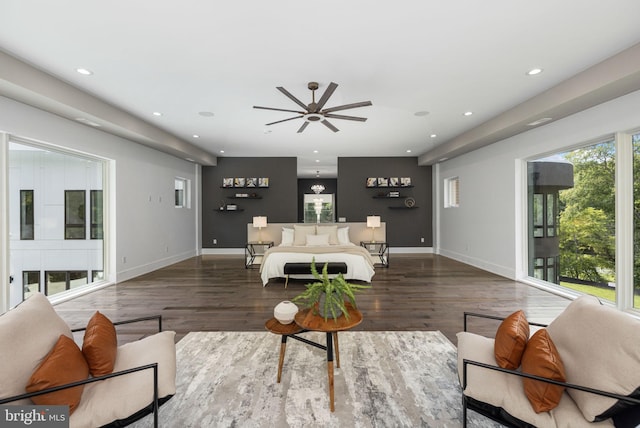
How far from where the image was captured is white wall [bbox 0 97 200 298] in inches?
143

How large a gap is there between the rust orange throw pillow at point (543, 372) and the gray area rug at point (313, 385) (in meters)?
0.51

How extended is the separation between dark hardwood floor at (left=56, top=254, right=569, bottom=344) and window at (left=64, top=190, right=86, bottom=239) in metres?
0.97

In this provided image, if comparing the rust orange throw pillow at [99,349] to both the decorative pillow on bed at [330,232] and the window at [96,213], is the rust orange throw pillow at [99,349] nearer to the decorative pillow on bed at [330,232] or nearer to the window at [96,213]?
the window at [96,213]

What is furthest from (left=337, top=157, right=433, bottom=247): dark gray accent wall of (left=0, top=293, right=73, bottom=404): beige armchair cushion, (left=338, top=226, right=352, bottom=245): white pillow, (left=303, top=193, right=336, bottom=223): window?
(left=0, top=293, right=73, bottom=404): beige armchair cushion

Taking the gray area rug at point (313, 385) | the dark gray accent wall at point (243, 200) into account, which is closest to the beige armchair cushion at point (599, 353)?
the gray area rug at point (313, 385)

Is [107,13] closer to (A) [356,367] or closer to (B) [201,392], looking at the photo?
(B) [201,392]

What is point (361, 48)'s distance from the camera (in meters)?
2.78

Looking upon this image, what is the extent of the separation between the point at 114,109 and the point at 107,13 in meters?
2.45

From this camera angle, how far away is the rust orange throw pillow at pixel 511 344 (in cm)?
154

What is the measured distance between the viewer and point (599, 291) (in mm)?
3834

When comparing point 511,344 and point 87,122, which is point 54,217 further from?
point 511,344

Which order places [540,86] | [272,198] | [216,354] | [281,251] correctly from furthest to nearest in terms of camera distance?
[272,198]
[281,251]
[540,86]
[216,354]

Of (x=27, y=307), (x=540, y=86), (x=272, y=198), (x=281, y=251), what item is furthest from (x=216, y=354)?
(x=272, y=198)

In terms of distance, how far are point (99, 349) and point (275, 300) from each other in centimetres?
259
